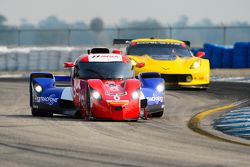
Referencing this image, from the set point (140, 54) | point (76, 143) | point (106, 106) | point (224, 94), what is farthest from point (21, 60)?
point (76, 143)

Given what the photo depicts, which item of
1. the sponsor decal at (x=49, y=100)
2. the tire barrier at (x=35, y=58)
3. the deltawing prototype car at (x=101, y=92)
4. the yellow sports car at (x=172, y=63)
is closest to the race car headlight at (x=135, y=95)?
the deltawing prototype car at (x=101, y=92)

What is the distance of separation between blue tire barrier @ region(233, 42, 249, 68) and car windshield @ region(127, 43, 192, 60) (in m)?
9.48

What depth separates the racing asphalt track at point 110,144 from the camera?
907 cm

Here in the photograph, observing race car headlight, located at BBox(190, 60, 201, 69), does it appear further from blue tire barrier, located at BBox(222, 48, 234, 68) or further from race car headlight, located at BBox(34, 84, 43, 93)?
blue tire barrier, located at BBox(222, 48, 234, 68)

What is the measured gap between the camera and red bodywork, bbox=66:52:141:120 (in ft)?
45.2

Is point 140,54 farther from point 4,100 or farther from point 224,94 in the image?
point 4,100

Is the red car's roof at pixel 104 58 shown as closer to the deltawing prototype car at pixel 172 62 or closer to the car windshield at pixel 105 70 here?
the car windshield at pixel 105 70

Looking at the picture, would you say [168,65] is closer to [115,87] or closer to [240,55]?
[115,87]

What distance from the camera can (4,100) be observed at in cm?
1955

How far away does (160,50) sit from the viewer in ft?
75.3

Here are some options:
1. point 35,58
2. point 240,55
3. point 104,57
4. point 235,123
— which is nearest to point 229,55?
point 240,55

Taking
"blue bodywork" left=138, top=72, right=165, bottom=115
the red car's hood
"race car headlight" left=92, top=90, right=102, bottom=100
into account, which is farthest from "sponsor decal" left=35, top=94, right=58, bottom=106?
"blue bodywork" left=138, top=72, right=165, bottom=115

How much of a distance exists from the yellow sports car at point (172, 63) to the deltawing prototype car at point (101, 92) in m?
5.92

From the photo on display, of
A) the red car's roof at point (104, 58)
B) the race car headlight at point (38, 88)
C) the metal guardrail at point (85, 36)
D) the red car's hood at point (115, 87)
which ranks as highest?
the red car's roof at point (104, 58)
